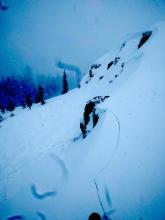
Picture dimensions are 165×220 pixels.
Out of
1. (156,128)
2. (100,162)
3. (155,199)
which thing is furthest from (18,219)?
(156,128)

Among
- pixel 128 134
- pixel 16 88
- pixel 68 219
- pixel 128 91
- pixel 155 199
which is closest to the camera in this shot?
pixel 155 199

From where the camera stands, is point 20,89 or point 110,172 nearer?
point 110,172

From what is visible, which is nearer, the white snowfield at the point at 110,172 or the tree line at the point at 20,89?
the white snowfield at the point at 110,172

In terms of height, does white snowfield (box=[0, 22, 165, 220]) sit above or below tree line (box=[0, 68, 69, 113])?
below

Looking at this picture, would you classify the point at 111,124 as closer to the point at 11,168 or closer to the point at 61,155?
the point at 61,155

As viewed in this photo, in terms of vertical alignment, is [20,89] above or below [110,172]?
above

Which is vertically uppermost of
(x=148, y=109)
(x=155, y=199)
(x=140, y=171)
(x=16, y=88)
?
(x=16, y=88)

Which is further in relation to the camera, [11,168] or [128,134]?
[11,168]

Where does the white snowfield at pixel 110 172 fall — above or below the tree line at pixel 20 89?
below

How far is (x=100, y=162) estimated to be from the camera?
6.59 m

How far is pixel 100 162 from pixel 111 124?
2.31 meters

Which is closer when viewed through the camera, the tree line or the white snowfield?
the white snowfield

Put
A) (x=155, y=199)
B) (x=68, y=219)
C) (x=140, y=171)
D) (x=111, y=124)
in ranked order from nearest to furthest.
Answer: (x=155, y=199)
(x=68, y=219)
(x=140, y=171)
(x=111, y=124)

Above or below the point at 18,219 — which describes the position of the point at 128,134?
above
